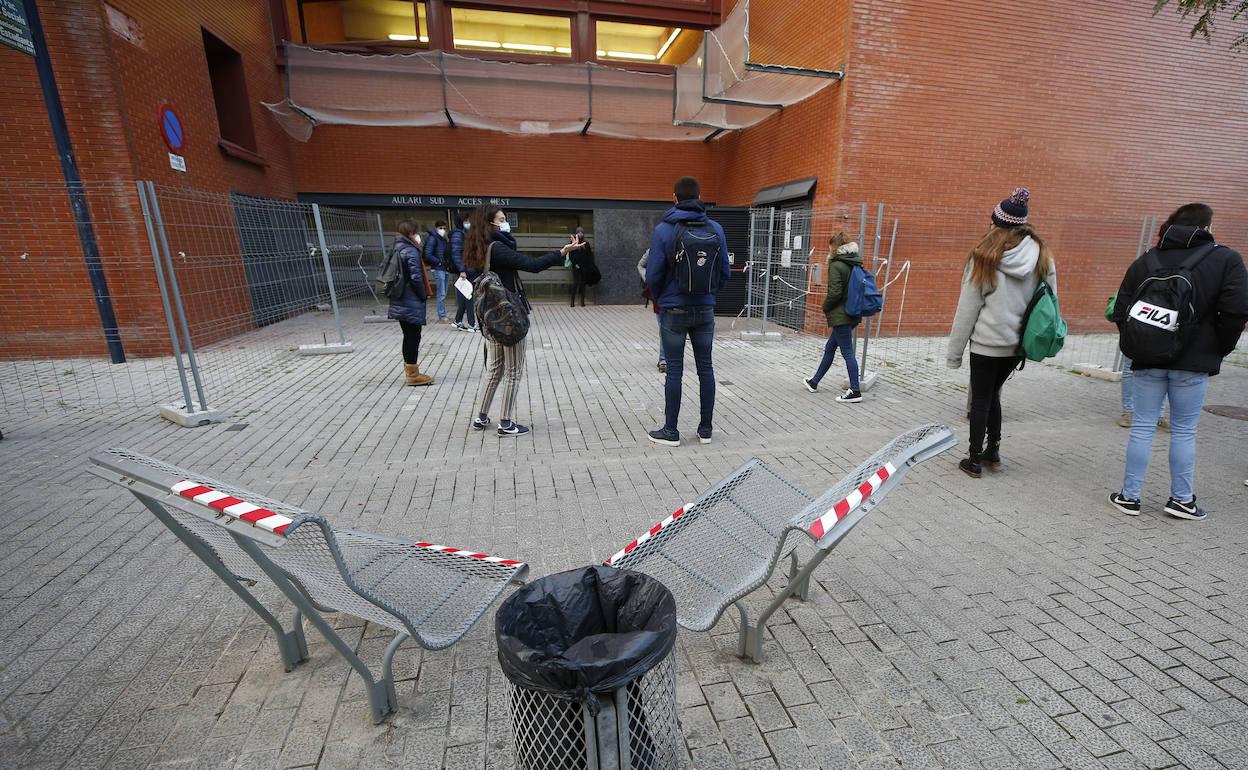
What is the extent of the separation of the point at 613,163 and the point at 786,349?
28.3ft

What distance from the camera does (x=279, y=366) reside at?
25.5 feet

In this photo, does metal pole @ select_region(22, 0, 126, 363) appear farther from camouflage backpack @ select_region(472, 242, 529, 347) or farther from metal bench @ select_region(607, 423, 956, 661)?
metal bench @ select_region(607, 423, 956, 661)

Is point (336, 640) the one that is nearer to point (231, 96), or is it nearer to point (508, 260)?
point (508, 260)

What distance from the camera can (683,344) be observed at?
A: 181 inches

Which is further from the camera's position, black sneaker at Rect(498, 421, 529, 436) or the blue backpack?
the blue backpack

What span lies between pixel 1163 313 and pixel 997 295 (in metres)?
0.86

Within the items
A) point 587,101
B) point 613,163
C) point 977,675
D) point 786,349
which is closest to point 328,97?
point 587,101

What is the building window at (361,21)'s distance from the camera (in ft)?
44.4

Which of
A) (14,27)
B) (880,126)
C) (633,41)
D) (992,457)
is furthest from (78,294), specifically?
(633,41)

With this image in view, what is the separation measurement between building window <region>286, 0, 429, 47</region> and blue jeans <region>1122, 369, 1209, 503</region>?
50.0 feet

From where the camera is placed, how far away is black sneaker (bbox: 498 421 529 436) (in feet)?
16.6

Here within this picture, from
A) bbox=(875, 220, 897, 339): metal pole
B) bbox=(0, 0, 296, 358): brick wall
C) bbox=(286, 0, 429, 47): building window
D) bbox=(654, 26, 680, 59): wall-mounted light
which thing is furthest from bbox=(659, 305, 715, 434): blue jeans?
bbox=(654, 26, 680, 59): wall-mounted light

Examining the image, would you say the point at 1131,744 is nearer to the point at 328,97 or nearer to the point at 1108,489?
the point at 1108,489

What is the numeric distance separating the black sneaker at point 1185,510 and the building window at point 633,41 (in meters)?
15.0
